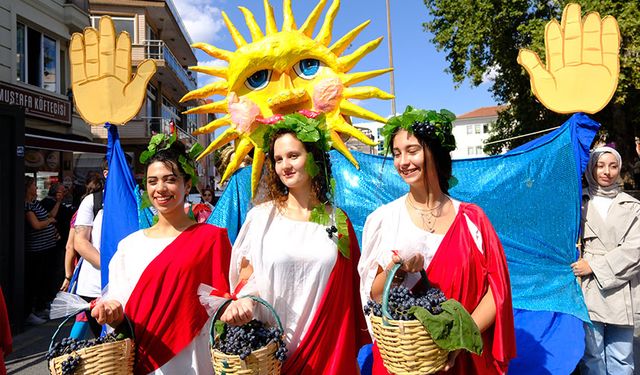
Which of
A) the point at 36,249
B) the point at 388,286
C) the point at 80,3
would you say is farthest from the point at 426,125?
the point at 80,3

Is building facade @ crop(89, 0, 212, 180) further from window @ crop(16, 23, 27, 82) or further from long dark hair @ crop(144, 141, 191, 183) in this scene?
long dark hair @ crop(144, 141, 191, 183)

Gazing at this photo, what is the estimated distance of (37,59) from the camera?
482 inches

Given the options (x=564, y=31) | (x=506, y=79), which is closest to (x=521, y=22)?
(x=506, y=79)

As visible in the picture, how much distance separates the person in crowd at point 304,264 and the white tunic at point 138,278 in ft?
1.08

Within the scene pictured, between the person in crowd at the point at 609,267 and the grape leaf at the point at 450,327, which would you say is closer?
the grape leaf at the point at 450,327

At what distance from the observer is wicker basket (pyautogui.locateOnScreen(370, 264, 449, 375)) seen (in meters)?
1.69

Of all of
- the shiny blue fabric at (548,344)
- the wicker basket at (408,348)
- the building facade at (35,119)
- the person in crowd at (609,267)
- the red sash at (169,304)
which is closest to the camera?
the wicker basket at (408,348)

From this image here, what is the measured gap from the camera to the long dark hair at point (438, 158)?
2.20 metres

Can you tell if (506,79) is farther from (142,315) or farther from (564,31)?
(142,315)

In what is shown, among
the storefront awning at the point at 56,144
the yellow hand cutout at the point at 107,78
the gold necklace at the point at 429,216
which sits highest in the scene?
the storefront awning at the point at 56,144

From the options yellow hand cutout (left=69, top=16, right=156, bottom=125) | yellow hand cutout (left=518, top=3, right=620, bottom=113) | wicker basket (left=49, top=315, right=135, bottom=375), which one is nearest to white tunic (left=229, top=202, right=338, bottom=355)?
wicker basket (left=49, top=315, right=135, bottom=375)

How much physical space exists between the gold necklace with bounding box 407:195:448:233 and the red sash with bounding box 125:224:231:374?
3.19 ft

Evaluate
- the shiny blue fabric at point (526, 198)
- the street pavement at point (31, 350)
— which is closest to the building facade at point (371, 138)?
the shiny blue fabric at point (526, 198)

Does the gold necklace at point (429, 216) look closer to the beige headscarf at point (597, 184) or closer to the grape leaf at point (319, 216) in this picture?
the grape leaf at point (319, 216)
